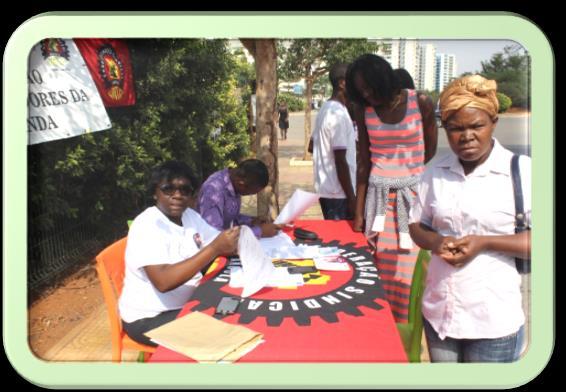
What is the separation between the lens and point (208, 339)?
174cm

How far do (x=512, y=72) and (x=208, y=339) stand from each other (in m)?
1.52

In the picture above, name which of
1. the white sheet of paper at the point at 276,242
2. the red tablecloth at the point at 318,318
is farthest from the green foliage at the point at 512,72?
the white sheet of paper at the point at 276,242

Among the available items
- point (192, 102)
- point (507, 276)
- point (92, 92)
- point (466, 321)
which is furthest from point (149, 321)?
point (192, 102)

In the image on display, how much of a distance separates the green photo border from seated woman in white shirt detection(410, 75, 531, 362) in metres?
0.11

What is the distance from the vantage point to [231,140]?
5.12 m

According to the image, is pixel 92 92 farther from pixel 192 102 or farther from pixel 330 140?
pixel 192 102

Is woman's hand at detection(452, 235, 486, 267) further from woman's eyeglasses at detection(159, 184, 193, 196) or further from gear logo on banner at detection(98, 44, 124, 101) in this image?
gear logo on banner at detection(98, 44, 124, 101)

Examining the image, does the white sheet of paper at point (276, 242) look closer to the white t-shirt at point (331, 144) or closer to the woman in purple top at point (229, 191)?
the woman in purple top at point (229, 191)

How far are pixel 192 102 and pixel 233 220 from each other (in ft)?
6.43

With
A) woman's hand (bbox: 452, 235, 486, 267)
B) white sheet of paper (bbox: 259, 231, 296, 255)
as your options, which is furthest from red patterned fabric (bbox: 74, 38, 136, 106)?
woman's hand (bbox: 452, 235, 486, 267)

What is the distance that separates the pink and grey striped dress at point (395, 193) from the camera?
264 centimetres

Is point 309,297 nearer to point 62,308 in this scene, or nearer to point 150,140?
point 62,308

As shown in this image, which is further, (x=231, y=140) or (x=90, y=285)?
(x=231, y=140)

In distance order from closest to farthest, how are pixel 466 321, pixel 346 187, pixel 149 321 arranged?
pixel 466 321, pixel 149 321, pixel 346 187
